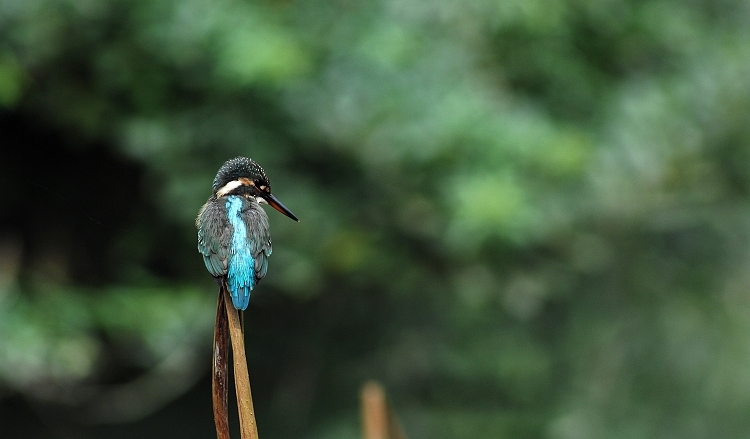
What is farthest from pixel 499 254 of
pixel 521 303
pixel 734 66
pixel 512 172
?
pixel 734 66

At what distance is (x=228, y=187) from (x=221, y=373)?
0.29 feet

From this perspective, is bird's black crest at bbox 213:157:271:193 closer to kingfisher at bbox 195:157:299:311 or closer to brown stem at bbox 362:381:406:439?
kingfisher at bbox 195:157:299:311

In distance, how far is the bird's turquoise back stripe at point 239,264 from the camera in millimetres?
434

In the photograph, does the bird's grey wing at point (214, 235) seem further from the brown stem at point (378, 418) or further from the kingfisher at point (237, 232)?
the brown stem at point (378, 418)

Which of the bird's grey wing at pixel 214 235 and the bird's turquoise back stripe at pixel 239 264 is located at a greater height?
the bird's grey wing at pixel 214 235

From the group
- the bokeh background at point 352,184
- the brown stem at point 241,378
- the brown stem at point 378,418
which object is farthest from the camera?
the bokeh background at point 352,184

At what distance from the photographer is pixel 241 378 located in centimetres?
43

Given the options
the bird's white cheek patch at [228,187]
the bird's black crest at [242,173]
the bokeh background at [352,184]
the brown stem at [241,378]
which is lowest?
the brown stem at [241,378]

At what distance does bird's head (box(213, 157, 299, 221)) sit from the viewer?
17.9 inches

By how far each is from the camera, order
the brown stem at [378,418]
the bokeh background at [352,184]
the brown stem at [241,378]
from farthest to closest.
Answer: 1. the bokeh background at [352,184]
2. the brown stem at [378,418]
3. the brown stem at [241,378]

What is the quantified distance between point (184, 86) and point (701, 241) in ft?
13.0

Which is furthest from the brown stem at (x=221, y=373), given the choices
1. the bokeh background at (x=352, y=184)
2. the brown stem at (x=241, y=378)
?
the bokeh background at (x=352, y=184)

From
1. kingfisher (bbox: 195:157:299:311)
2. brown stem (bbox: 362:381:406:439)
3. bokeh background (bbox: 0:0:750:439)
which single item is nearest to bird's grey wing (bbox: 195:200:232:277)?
kingfisher (bbox: 195:157:299:311)

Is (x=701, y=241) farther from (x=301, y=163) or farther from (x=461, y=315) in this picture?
(x=301, y=163)
